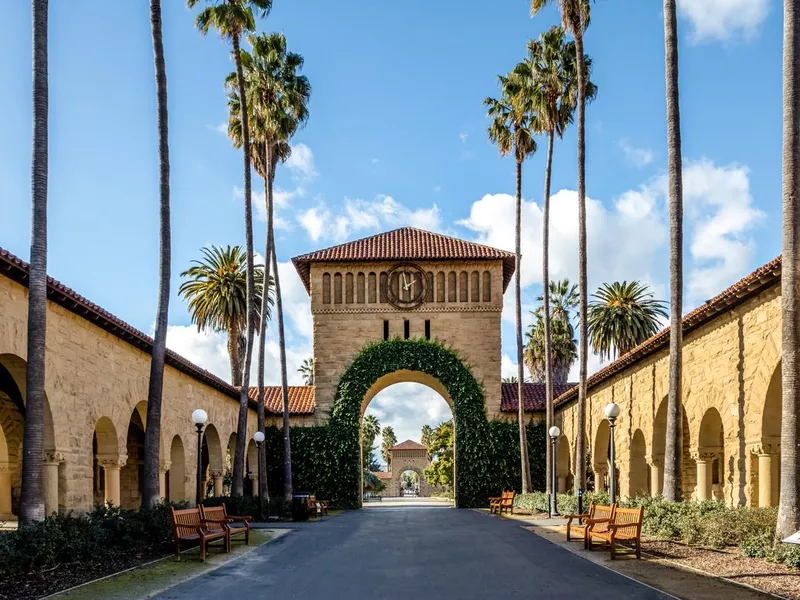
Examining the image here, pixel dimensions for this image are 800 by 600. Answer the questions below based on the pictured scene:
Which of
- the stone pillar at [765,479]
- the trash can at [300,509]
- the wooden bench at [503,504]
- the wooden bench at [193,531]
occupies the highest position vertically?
the stone pillar at [765,479]

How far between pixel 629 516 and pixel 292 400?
29.1m

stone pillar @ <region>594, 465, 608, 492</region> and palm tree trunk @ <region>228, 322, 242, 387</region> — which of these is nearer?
stone pillar @ <region>594, 465, 608, 492</region>

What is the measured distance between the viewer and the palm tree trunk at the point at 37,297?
46.1ft

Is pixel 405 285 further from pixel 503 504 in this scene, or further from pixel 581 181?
pixel 581 181

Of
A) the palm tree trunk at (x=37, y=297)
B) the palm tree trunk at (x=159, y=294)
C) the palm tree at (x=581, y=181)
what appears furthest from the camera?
the palm tree at (x=581, y=181)

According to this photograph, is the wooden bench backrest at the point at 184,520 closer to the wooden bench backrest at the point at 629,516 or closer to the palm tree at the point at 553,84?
the wooden bench backrest at the point at 629,516

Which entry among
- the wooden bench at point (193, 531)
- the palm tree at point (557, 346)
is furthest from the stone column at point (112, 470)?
the palm tree at point (557, 346)

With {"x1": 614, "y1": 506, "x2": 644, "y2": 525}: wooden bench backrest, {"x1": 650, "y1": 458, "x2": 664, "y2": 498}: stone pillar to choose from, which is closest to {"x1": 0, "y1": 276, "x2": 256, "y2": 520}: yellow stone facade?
{"x1": 614, "y1": 506, "x2": 644, "y2": 525}: wooden bench backrest

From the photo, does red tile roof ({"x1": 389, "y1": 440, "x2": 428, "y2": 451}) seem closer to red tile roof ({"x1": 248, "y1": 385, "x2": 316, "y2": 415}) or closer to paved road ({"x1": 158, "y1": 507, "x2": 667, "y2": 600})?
red tile roof ({"x1": 248, "y1": 385, "x2": 316, "y2": 415})

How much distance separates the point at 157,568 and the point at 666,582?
7987mm

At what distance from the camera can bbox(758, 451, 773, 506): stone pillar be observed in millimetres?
17719

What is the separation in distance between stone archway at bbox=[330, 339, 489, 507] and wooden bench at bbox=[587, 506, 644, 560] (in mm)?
24409

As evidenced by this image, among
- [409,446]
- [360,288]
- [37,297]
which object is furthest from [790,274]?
[409,446]

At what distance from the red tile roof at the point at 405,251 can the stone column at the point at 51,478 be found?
82.2 feet
